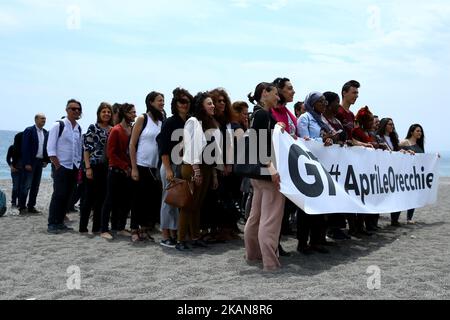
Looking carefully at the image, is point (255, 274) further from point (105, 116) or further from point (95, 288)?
point (105, 116)

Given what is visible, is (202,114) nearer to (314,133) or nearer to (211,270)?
(314,133)

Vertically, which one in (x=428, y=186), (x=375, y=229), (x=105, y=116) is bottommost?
(x=375, y=229)

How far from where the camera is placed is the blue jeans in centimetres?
995

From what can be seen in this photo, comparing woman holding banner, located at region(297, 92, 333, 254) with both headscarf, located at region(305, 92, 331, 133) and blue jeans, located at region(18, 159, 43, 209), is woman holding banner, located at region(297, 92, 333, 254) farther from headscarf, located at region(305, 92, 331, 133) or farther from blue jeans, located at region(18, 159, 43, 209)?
blue jeans, located at region(18, 159, 43, 209)

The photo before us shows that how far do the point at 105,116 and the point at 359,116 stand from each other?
3.66 meters

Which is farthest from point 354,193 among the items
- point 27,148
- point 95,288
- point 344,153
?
point 27,148

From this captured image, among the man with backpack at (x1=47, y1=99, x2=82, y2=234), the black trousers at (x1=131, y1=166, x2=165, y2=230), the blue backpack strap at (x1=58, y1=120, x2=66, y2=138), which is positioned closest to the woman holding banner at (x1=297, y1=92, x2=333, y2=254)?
the black trousers at (x1=131, y1=166, x2=165, y2=230)

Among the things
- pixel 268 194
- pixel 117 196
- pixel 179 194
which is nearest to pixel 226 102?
pixel 179 194

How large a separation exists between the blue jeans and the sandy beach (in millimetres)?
2702

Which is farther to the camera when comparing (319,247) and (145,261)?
(319,247)

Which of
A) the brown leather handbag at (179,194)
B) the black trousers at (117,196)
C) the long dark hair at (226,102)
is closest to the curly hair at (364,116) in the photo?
the long dark hair at (226,102)

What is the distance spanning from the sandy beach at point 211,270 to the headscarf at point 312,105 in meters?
1.51

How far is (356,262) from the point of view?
5.53 metres
